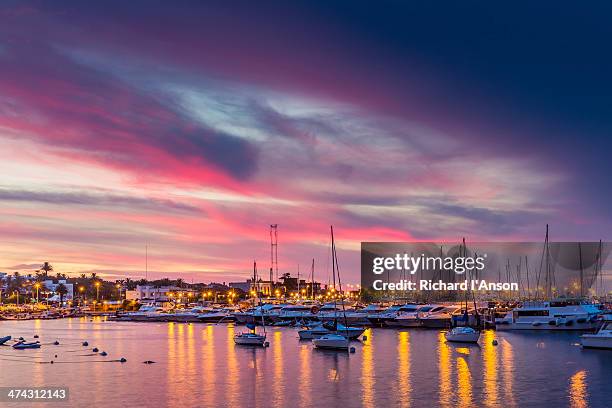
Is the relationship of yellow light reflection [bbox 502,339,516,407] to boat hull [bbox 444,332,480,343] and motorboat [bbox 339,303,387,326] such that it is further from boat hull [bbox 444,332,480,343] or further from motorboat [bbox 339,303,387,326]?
motorboat [bbox 339,303,387,326]

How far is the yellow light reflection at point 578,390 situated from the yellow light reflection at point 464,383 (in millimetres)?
6640

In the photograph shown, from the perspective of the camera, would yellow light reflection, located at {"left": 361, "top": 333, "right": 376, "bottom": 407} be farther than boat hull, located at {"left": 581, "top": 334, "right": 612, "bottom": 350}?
No

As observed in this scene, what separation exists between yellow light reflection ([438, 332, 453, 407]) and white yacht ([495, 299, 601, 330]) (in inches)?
1147

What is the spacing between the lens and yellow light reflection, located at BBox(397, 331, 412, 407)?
1876 inches

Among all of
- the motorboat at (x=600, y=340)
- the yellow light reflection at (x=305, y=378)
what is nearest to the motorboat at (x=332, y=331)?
the yellow light reflection at (x=305, y=378)

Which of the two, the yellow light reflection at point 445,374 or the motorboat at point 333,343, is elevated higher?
the motorboat at point 333,343

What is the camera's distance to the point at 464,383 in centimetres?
5441

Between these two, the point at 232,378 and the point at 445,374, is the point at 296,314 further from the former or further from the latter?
the point at 232,378

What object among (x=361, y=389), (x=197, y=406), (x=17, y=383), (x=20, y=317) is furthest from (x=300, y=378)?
(x=20, y=317)

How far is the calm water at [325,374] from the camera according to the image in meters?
47.5

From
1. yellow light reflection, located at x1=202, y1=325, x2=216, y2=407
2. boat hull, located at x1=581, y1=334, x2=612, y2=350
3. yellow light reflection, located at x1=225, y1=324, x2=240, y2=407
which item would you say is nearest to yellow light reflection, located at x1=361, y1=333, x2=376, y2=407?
yellow light reflection, located at x1=225, y1=324, x2=240, y2=407

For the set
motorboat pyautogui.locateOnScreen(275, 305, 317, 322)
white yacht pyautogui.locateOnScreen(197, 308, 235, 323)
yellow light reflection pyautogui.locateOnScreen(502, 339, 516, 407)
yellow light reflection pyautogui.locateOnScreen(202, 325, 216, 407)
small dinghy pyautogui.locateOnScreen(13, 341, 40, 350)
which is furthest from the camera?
white yacht pyautogui.locateOnScreen(197, 308, 235, 323)

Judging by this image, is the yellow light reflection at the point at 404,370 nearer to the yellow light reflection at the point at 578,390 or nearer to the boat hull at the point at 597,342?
the yellow light reflection at the point at 578,390

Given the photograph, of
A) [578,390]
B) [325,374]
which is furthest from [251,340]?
[578,390]
